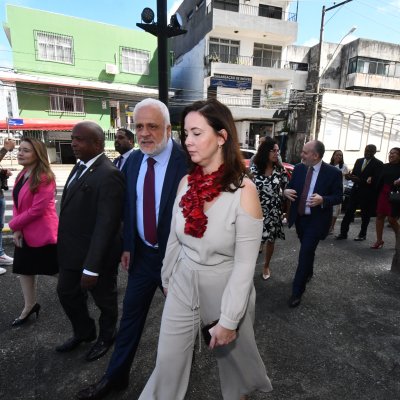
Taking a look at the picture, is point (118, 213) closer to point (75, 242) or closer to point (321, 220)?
point (75, 242)

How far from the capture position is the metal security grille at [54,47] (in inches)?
818

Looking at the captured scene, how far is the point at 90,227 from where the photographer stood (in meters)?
2.46

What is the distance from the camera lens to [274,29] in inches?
975

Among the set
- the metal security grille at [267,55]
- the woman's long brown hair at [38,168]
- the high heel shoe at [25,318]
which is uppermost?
the metal security grille at [267,55]

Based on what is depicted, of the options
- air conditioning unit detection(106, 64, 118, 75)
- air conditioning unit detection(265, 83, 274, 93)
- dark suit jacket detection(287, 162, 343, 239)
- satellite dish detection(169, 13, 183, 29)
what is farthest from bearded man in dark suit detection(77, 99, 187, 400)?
air conditioning unit detection(265, 83, 274, 93)

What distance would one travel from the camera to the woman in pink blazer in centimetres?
294

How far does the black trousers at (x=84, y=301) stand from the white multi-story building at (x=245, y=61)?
848 inches

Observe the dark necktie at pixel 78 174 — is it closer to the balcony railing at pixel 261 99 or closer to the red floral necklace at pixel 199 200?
the red floral necklace at pixel 199 200

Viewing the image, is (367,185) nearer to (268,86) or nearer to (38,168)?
(38,168)

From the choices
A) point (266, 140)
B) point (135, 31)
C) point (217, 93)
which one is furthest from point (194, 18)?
point (266, 140)

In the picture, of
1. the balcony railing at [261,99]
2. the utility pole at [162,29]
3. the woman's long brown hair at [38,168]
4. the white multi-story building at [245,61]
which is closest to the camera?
the woman's long brown hair at [38,168]

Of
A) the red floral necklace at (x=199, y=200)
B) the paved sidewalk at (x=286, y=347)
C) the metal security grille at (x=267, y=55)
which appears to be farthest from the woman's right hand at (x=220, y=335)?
the metal security grille at (x=267, y=55)

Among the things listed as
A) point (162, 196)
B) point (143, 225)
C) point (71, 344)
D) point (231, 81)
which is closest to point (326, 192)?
point (162, 196)

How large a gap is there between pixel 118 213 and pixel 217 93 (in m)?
23.7
